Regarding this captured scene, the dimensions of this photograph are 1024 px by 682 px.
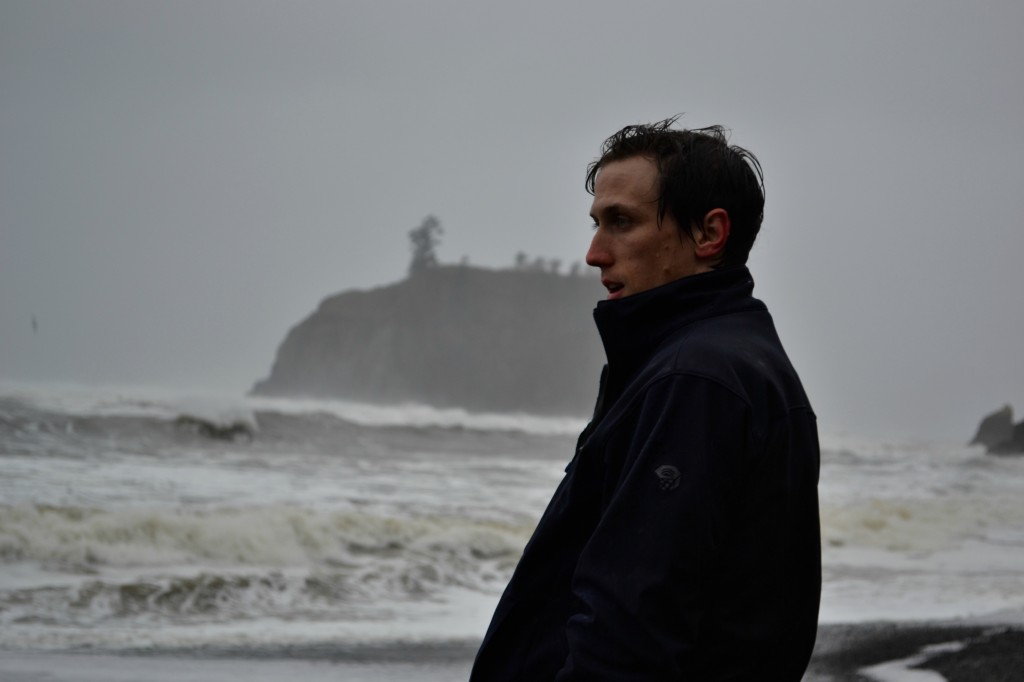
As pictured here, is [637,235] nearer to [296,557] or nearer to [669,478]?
[669,478]

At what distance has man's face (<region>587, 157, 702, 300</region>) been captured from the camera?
1.81 m

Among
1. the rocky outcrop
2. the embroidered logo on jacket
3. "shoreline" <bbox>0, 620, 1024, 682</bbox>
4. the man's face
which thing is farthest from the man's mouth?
the rocky outcrop

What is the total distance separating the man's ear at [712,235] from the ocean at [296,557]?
4909mm

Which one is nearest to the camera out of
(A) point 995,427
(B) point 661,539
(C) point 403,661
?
(B) point 661,539

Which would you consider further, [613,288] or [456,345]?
[456,345]

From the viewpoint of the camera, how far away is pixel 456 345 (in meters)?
Result: 121

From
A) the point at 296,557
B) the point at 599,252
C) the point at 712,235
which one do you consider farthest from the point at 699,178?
the point at 296,557

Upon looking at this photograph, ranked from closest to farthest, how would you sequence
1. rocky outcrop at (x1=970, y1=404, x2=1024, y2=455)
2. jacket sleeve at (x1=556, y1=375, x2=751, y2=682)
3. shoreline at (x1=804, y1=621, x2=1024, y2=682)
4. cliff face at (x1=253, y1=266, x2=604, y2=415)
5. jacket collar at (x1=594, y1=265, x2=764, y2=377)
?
jacket sleeve at (x1=556, y1=375, x2=751, y2=682) → jacket collar at (x1=594, y1=265, x2=764, y2=377) → shoreline at (x1=804, y1=621, x2=1024, y2=682) → rocky outcrop at (x1=970, y1=404, x2=1024, y2=455) → cliff face at (x1=253, y1=266, x2=604, y2=415)

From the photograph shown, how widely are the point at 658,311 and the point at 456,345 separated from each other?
11957 centimetres

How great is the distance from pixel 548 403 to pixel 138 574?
4227 inches

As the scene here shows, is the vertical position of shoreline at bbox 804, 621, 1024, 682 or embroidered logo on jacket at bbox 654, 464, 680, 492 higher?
embroidered logo on jacket at bbox 654, 464, 680, 492

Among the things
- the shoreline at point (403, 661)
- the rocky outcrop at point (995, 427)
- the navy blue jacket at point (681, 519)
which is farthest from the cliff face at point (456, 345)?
the navy blue jacket at point (681, 519)

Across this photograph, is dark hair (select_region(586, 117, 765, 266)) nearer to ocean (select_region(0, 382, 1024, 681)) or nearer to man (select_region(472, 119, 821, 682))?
man (select_region(472, 119, 821, 682))

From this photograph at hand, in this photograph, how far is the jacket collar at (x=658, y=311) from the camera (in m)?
1.76
